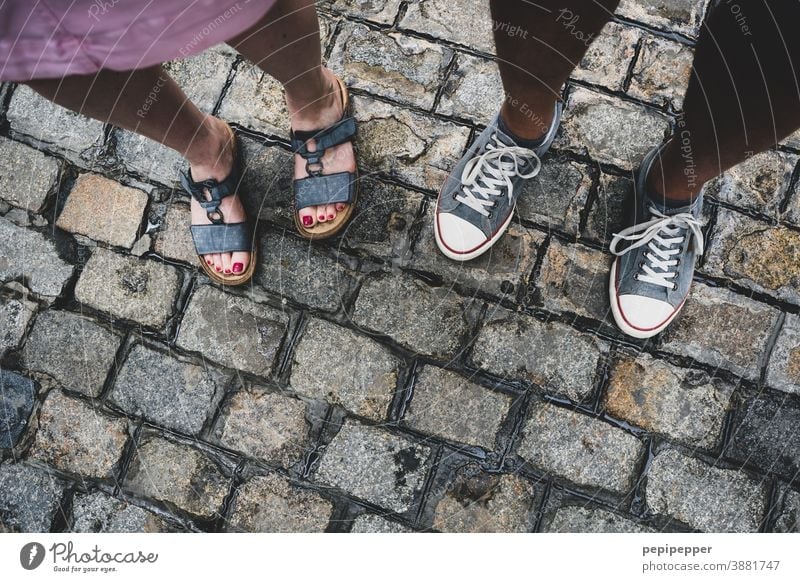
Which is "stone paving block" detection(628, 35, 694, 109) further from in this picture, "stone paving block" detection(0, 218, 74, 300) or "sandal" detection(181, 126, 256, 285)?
"stone paving block" detection(0, 218, 74, 300)

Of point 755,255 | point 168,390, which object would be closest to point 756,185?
point 755,255

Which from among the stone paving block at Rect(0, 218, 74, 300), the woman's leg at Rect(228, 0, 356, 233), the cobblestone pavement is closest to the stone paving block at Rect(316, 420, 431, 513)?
the cobblestone pavement

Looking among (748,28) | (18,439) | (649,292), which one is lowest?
(18,439)

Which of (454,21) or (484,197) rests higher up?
(454,21)

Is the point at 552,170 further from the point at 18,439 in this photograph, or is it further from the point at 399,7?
the point at 18,439

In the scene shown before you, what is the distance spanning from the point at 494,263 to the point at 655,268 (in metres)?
0.31

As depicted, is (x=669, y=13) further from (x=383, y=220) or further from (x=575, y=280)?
(x=383, y=220)

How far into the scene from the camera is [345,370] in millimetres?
1079

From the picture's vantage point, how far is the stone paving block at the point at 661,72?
1.20m

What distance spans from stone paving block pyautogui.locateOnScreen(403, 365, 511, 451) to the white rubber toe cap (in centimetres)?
24

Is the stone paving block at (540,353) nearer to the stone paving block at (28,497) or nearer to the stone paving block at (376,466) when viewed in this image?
the stone paving block at (376,466)
